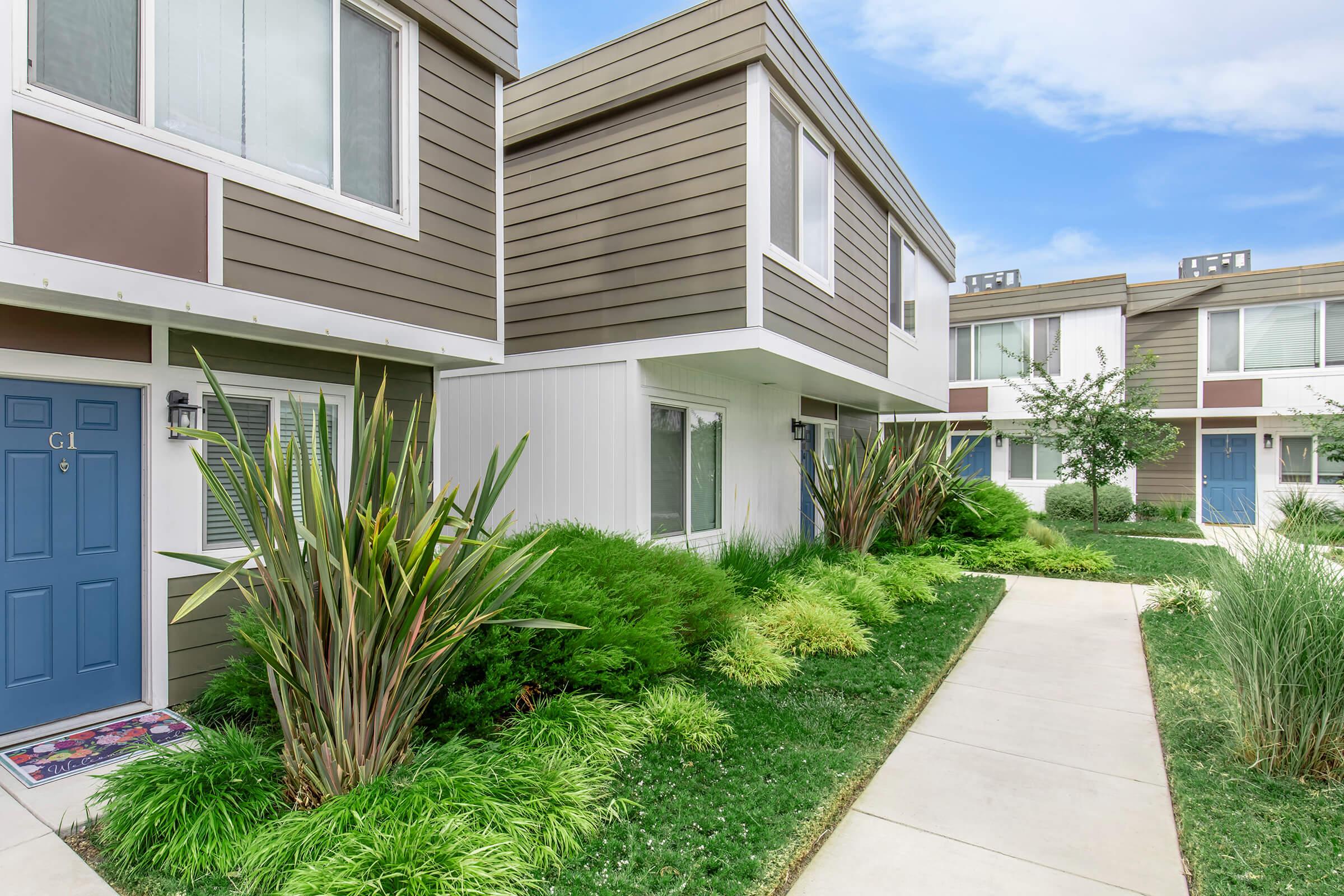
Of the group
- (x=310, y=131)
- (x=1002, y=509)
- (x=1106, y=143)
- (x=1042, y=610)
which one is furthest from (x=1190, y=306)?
(x=1106, y=143)

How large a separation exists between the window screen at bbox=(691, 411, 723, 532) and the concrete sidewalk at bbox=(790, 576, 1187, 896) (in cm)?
290

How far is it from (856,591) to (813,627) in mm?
1169

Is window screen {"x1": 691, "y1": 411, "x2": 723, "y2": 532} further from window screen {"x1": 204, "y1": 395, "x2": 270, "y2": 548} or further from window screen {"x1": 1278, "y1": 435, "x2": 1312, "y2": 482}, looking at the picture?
window screen {"x1": 1278, "y1": 435, "x2": 1312, "y2": 482}

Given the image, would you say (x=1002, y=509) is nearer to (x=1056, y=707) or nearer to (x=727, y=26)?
(x=1056, y=707)

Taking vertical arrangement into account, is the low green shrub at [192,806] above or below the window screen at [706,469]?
below

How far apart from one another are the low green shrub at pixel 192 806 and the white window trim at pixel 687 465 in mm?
3777

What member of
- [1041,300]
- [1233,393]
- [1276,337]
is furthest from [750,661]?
[1276,337]

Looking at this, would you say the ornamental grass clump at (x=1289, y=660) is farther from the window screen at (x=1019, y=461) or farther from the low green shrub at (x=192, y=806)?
the window screen at (x=1019, y=461)

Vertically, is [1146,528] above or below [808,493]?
below

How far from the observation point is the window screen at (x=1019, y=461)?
17.4 meters

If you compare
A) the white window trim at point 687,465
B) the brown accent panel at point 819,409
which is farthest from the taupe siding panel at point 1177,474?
the white window trim at point 687,465

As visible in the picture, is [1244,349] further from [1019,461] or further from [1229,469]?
[1019,461]

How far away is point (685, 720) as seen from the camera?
3793 mm

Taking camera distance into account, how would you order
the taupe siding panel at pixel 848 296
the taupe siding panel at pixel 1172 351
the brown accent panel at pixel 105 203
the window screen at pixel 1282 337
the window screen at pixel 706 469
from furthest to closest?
the taupe siding panel at pixel 1172 351
the window screen at pixel 1282 337
the window screen at pixel 706 469
the taupe siding panel at pixel 848 296
the brown accent panel at pixel 105 203
